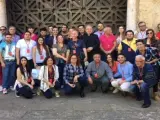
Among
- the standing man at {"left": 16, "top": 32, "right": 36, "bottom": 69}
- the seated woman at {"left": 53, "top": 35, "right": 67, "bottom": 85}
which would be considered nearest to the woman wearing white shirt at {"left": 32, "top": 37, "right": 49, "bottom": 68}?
the standing man at {"left": 16, "top": 32, "right": 36, "bottom": 69}

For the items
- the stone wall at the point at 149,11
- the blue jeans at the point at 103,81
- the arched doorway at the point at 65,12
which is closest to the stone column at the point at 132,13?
the stone wall at the point at 149,11

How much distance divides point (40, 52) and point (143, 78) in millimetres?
2703

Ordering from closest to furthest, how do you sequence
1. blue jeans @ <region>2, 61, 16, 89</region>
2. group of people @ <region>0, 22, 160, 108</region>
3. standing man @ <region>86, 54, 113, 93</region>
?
group of people @ <region>0, 22, 160, 108</region>, standing man @ <region>86, 54, 113, 93</region>, blue jeans @ <region>2, 61, 16, 89</region>

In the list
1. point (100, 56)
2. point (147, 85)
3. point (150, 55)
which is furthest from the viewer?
point (100, 56)

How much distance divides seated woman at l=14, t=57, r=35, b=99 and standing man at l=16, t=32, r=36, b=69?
0.40 meters

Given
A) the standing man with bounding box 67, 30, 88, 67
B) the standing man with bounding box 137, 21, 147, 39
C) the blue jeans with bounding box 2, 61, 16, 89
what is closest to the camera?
the standing man with bounding box 67, 30, 88, 67

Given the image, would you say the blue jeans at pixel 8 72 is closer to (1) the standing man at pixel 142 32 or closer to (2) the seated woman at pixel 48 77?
(2) the seated woman at pixel 48 77

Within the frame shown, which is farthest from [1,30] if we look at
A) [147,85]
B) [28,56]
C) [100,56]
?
[147,85]

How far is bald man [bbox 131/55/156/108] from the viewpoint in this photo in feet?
22.4

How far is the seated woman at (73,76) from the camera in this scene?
7520 mm

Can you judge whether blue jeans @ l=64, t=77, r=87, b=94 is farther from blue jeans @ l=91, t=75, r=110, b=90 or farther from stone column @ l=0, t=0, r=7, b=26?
stone column @ l=0, t=0, r=7, b=26

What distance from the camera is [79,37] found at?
8258 millimetres

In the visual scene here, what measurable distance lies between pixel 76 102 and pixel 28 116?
1332 mm

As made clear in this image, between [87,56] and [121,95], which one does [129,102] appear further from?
[87,56]
